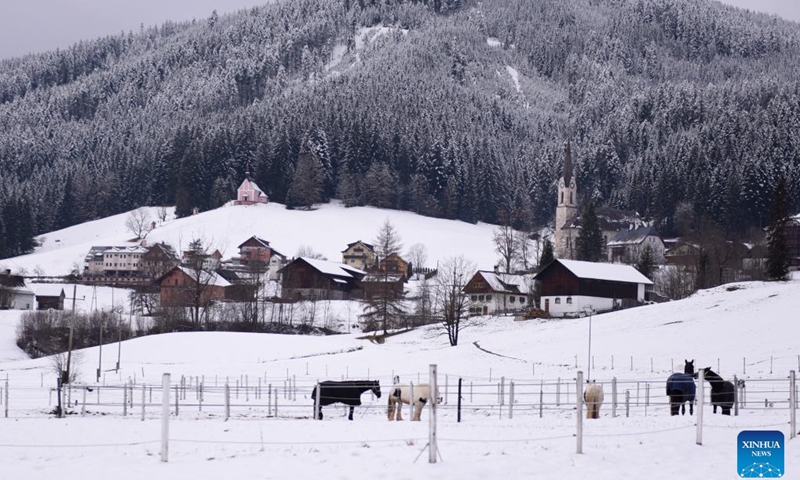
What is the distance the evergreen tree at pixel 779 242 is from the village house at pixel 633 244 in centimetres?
4592

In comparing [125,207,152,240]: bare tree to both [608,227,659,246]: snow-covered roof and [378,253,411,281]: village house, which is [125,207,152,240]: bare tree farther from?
[608,227,659,246]: snow-covered roof

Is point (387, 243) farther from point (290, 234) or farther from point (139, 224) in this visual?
point (139, 224)

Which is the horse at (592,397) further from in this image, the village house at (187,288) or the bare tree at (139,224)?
the bare tree at (139,224)

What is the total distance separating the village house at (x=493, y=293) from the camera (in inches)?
4094

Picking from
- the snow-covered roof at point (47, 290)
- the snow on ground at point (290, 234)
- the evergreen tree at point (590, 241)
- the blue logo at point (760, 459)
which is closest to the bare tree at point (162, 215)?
the snow on ground at point (290, 234)

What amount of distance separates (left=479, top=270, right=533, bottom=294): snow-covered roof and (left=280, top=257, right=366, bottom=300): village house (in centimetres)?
2123

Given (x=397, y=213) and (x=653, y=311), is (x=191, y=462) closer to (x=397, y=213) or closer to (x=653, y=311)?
(x=653, y=311)

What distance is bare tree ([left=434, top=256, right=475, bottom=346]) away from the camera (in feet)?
240

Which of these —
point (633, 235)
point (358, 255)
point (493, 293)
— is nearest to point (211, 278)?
point (358, 255)

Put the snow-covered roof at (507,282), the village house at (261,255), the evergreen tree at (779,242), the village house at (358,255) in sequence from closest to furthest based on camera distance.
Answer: the evergreen tree at (779,242) < the snow-covered roof at (507,282) < the village house at (261,255) < the village house at (358,255)

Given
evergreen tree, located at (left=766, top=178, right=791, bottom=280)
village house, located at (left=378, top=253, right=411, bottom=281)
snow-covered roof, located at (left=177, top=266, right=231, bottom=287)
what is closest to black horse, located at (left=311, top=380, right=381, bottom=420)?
evergreen tree, located at (left=766, top=178, right=791, bottom=280)

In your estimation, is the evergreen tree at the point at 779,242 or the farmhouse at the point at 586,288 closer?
the evergreen tree at the point at 779,242

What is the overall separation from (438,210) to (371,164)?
15893 mm

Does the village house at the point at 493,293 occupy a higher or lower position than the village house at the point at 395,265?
lower
